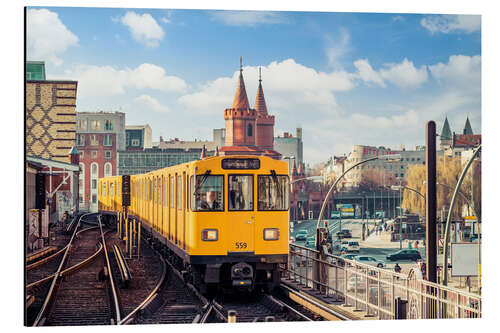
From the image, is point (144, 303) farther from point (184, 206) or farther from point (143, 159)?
point (143, 159)

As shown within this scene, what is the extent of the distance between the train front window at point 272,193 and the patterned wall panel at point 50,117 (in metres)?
4.48

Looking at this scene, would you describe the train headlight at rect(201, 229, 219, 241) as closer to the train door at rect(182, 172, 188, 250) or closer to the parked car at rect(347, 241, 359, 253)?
the train door at rect(182, 172, 188, 250)

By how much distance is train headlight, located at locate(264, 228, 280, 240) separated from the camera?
12109mm

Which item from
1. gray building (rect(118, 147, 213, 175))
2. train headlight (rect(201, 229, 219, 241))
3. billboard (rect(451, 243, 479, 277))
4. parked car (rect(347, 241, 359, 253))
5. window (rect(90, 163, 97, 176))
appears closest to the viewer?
train headlight (rect(201, 229, 219, 241))

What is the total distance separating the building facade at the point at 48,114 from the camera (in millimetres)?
12461

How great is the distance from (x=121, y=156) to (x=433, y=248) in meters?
19.6

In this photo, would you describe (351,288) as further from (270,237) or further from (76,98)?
(76,98)

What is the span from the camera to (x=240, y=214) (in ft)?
39.3

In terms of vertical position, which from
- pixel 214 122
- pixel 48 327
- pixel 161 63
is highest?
pixel 161 63

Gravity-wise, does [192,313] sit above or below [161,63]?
below

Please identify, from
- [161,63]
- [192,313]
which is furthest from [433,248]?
[161,63]

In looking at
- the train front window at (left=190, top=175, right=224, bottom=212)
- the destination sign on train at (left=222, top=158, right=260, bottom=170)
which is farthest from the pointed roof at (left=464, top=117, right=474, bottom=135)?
the train front window at (left=190, top=175, right=224, bottom=212)

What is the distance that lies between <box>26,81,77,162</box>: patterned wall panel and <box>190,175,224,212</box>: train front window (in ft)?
10.9

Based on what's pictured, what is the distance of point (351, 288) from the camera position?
11969 mm
